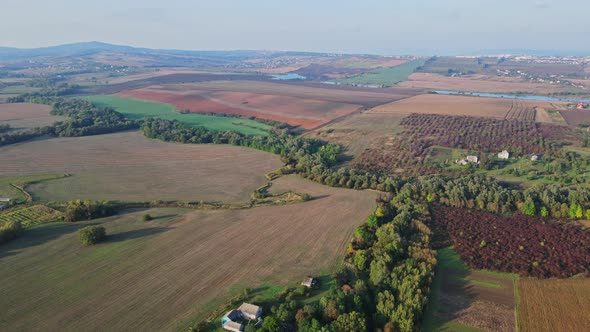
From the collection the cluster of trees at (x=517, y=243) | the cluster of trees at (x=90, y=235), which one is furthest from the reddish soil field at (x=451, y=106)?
the cluster of trees at (x=90, y=235)

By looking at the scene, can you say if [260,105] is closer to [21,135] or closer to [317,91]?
[317,91]

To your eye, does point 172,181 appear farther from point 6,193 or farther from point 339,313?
point 339,313

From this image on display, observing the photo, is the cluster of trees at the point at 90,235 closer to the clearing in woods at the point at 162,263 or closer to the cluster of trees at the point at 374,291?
the clearing in woods at the point at 162,263

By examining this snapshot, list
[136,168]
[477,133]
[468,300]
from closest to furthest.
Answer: [468,300]
[136,168]
[477,133]

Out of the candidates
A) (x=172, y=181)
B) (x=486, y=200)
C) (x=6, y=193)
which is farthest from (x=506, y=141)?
(x=6, y=193)

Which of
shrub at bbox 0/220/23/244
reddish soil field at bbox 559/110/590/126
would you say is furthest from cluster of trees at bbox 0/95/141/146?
reddish soil field at bbox 559/110/590/126

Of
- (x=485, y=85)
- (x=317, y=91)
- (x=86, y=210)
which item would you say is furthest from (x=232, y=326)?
(x=485, y=85)

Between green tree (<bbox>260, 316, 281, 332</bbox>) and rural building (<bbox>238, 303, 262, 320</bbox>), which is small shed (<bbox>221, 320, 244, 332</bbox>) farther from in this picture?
green tree (<bbox>260, 316, 281, 332</bbox>)
